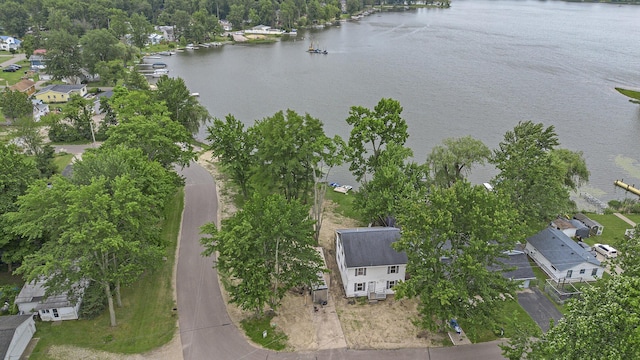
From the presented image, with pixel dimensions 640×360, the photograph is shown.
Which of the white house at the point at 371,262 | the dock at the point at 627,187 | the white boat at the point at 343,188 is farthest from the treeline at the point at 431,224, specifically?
the dock at the point at 627,187

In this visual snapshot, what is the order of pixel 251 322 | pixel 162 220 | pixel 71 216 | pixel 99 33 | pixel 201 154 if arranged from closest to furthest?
pixel 71 216, pixel 251 322, pixel 162 220, pixel 201 154, pixel 99 33

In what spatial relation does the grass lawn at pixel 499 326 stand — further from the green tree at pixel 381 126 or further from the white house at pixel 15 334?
the white house at pixel 15 334

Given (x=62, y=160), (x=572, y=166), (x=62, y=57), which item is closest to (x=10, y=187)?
(x=62, y=160)

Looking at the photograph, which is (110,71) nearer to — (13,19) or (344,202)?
(344,202)

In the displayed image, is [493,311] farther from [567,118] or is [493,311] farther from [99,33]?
[99,33]

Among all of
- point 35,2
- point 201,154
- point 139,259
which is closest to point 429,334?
point 139,259

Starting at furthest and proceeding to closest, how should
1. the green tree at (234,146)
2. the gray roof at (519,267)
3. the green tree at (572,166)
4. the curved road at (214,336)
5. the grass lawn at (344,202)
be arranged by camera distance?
the green tree at (572,166) → the grass lawn at (344,202) → the green tree at (234,146) → the gray roof at (519,267) → the curved road at (214,336)
